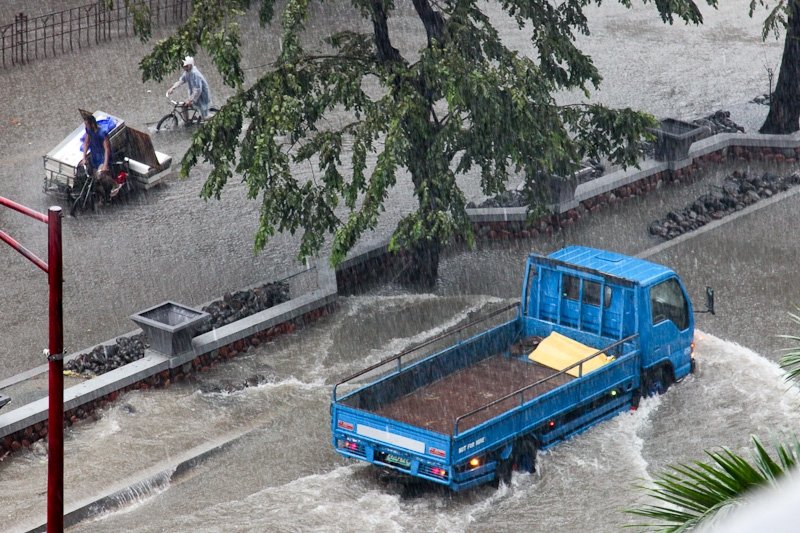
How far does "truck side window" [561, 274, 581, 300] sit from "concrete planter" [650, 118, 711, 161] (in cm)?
753

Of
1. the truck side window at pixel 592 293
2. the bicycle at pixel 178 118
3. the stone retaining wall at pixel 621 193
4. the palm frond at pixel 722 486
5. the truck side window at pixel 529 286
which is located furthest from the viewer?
the bicycle at pixel 178 118

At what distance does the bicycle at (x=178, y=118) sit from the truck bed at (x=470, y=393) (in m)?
11.3

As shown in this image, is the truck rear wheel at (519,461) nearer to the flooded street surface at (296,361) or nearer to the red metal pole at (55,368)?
the flooded street surface at (296,361)

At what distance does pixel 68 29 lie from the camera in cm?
2955

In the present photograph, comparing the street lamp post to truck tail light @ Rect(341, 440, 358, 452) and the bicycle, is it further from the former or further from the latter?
the bicycle

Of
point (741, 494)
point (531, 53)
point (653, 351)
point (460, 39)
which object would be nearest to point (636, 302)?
point (653, 351)

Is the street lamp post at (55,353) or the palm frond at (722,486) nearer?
the palm frond at (722,486)

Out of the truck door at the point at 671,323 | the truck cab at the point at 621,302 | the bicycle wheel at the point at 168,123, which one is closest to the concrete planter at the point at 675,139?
the truck cab at the point at 621,302

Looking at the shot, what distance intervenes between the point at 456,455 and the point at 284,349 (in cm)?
467

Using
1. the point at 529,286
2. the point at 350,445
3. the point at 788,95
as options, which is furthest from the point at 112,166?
the point at 788,95

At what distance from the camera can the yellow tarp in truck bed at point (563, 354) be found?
13867mm

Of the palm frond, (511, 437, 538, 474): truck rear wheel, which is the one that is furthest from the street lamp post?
(511, 437, 538, 474): truck rear wheel

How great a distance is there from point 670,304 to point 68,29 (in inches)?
777

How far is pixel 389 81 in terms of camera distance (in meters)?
Result: 15.4
